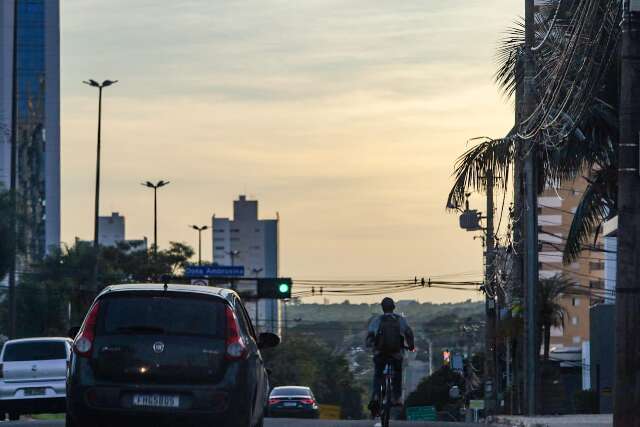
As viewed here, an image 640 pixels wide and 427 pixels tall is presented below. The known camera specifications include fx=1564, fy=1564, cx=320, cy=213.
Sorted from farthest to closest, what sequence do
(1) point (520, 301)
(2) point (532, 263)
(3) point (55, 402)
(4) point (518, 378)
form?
1. (1) point (520, 301)
2. (4) point (518, 378)
3. (2) point (532, 263)
4. (3) point (55, 402)

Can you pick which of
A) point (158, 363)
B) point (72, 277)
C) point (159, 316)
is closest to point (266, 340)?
point (159, 316)

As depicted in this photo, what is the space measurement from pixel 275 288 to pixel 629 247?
43.1m

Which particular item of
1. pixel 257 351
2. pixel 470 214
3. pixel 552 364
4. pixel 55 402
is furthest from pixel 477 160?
pixel 552 364

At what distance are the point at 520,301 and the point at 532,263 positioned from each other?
535 inches

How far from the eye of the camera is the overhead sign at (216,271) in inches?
2907

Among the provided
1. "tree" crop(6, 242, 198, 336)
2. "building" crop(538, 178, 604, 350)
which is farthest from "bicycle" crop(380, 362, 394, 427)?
"building" crop(538, 178, 604, 350)

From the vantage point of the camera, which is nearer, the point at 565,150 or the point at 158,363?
the point at 158,363

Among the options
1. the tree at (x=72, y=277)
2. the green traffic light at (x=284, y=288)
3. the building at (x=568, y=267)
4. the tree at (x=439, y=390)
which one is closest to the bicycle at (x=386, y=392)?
the green traffic light at (x=284, y=288)

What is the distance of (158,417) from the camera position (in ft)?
50.6

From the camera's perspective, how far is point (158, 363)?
15.5 metres

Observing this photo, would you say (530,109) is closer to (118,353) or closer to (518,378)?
(518,378)

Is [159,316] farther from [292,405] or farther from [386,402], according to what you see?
[292,405]

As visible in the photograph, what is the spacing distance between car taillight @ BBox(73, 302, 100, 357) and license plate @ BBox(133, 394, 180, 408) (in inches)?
26.8

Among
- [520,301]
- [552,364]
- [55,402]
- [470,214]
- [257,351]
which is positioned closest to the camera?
[257,351]
